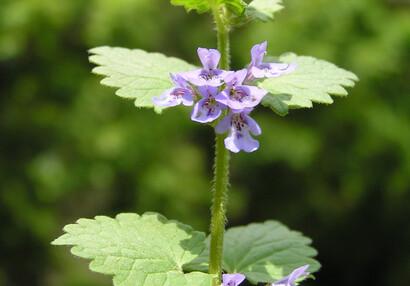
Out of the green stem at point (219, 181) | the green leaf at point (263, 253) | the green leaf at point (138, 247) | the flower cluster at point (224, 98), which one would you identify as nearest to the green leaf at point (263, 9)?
the green stem at point (219, 181)

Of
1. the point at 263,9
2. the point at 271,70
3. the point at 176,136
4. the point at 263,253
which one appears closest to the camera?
the point at 271,70

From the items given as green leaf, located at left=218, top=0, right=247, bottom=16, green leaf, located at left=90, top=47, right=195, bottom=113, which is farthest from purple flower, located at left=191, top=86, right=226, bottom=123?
green leaf, located at left=218, top=0, right=247, bottom=16

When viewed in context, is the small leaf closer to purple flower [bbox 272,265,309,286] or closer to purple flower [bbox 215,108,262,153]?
purple flower [bbox 215,108,262,153]

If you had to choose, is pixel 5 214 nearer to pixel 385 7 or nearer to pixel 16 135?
pixel 16 135

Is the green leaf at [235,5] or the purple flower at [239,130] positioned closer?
the purple flower at [239,130]

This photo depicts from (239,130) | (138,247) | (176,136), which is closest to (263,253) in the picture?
(138,247)

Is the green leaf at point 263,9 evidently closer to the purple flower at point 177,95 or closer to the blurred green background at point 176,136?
the purple flower at point 177,95

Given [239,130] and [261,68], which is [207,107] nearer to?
[239,130]
